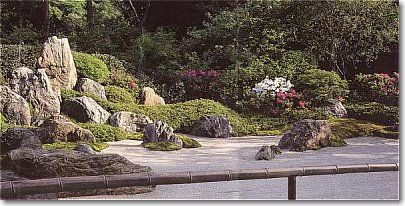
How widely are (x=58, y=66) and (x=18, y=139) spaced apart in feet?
5.83

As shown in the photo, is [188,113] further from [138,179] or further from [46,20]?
[138,179]

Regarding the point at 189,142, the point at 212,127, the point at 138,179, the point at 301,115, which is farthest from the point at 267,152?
the point at 138,179

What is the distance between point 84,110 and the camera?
491cm

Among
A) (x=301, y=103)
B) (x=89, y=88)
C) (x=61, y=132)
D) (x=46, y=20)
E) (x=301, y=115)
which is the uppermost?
(x=46, y=20)

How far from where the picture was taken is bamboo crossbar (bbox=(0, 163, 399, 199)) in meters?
2.41

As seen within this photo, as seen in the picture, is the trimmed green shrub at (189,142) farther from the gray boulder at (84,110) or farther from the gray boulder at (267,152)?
the gray boulder at (84,110)

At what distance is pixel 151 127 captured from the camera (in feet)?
14.8

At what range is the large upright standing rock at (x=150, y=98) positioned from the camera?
15.5ft

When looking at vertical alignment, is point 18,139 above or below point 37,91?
below

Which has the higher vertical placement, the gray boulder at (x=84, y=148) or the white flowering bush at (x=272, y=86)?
the white flowering bush at (x=272, y=86)

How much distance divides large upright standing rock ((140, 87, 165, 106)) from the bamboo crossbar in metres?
1.98

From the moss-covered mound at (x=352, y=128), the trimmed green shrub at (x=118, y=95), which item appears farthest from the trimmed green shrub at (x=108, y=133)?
the moss-covered mound at (x=352, y=128)

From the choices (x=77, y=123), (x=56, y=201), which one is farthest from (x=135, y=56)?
(x=56, y=201)

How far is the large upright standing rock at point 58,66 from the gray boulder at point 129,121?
80cm
